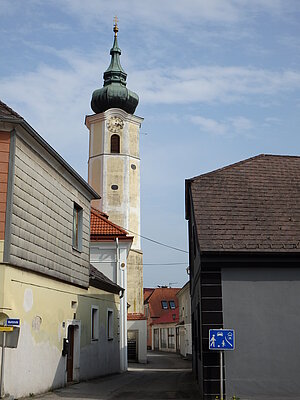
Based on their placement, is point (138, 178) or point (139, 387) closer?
point (139, 387)

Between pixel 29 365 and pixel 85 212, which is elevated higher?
pixel 85 212

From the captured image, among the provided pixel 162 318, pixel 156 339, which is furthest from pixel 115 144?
pixel 156 339

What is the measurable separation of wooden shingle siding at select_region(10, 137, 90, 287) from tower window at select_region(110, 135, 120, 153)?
34559 mm

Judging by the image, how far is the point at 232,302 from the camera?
1379cm

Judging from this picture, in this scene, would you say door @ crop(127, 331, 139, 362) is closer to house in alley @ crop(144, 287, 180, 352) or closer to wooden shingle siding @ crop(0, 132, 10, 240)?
house in alley @ crop(144, 287, 180, 352)

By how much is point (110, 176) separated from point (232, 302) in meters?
39.7

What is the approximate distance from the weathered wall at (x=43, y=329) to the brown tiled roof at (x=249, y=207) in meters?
4.46

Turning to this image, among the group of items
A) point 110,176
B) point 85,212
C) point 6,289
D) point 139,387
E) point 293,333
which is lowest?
point 139,387

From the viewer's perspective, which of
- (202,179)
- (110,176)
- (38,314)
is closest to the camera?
(38,314)

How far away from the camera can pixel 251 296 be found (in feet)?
45.5

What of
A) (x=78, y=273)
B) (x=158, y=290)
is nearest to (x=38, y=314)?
(x=78, y=273)

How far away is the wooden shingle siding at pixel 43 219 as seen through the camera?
13828mm

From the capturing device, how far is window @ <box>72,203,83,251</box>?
19281 millimetres

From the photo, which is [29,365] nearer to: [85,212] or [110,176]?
[85,212]
